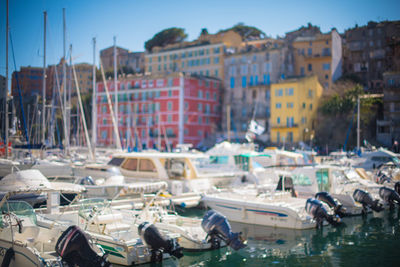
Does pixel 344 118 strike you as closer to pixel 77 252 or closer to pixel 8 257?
pixel 77 252

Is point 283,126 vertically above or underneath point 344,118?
underneath

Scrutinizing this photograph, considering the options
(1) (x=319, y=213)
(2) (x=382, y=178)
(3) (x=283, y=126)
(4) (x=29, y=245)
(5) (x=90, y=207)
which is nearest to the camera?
(4) (x=29, y=245)

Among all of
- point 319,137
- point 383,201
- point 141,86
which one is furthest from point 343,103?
point 383,201

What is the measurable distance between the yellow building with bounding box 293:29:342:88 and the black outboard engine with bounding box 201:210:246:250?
43.3 m

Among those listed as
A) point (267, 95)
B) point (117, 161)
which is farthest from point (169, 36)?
point (117, 161)

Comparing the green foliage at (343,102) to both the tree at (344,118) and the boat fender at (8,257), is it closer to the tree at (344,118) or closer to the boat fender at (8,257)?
the tree at (344,118)

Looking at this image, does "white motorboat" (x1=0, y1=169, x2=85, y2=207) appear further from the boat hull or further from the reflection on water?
the boat hull

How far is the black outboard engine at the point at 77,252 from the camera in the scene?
776 centimetres

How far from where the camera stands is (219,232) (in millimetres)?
9836

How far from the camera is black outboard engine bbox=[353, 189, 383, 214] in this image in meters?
15.1

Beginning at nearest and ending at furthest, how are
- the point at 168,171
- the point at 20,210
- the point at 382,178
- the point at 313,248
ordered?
the point at 20,210, the point at 313,248, the point at 168,171, the point at 382,178

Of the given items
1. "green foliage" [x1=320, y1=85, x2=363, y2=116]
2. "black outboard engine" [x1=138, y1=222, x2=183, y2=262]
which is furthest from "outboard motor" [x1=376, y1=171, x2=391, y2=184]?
"green foliage" [x1=320, y1=85, x2=363, y2=116]

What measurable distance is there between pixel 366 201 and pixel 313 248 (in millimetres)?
5017

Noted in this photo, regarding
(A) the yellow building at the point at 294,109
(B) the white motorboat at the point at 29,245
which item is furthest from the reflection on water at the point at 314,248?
(A) the yellow building at the point at 294,109
